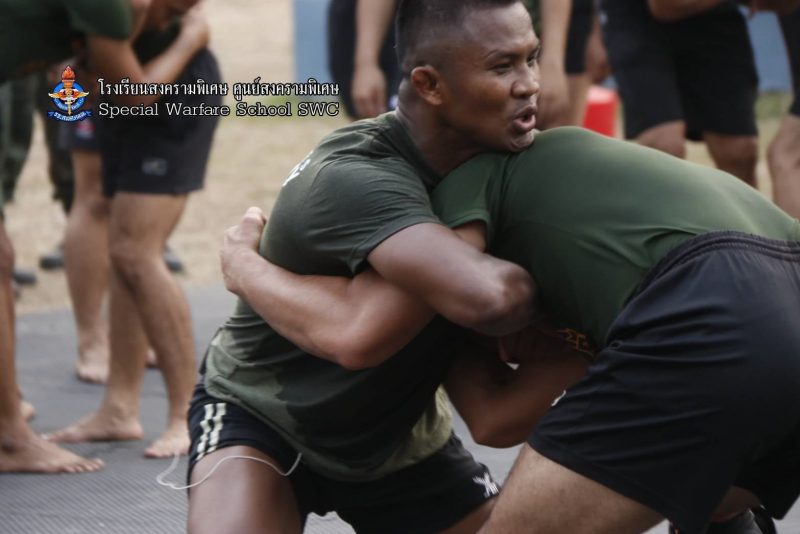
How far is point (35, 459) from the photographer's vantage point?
4164 mm

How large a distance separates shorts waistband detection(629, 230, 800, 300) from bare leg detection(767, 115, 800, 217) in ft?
6.85

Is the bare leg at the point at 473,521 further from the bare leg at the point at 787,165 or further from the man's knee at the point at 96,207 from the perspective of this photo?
the man's knee at the point at 96,207

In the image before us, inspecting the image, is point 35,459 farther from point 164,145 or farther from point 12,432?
point 164,145

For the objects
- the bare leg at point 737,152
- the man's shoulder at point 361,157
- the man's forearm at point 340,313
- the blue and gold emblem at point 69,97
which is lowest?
the bare leg at point 737,152

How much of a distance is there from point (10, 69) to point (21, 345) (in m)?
1.80

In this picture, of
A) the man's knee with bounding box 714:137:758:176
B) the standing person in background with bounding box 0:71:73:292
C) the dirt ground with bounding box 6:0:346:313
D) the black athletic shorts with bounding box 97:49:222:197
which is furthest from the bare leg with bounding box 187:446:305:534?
the dirt ground with bounding box 6:0:346:313

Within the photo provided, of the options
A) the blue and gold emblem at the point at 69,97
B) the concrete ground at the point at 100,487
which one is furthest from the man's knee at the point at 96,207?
the concrete ground at the point at 100,487

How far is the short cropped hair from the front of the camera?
2.53m

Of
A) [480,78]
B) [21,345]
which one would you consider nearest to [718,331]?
[480,78]

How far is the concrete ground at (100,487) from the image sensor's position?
369cm

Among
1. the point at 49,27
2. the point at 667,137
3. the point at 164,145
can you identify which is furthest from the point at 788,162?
the point at 49,27

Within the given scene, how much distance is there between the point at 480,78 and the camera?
8.30 ft

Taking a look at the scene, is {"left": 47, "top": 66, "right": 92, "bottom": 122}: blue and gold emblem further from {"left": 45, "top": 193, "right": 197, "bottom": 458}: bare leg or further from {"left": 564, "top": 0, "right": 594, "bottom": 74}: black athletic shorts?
{"left": 564, "top": 0, "right": 594, "bottom": 74}: black athletic shorts

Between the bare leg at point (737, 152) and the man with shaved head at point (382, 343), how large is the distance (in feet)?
9.14
